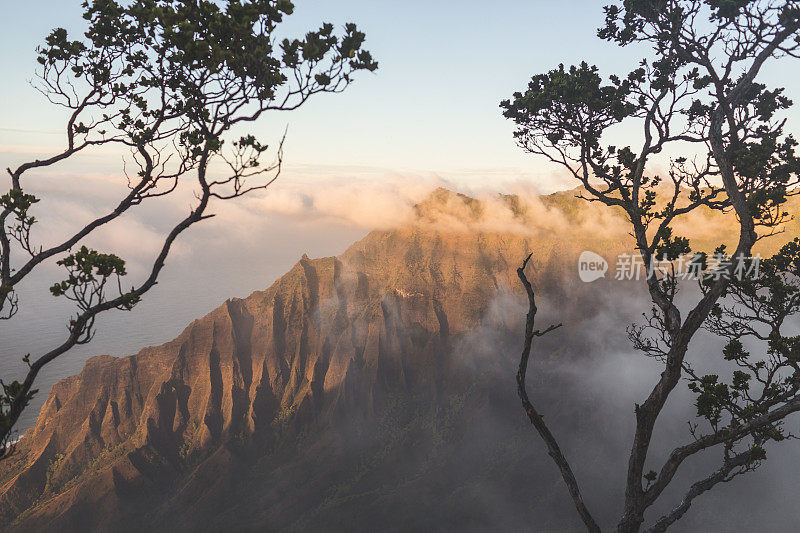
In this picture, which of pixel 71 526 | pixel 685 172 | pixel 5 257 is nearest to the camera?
pixel 5 257

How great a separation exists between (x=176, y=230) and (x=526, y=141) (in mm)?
17044

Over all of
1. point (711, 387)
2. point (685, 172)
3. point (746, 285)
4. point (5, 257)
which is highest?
point (685, 172)

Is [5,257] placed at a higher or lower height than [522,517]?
higher

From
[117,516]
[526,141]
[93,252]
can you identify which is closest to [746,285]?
[526,141]

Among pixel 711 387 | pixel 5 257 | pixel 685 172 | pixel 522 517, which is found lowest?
pixel 522 517

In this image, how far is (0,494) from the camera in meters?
194

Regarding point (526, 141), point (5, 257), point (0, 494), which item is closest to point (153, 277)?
point (5, 257)

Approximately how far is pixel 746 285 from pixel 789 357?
3.54m

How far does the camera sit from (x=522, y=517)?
188750 millimetres

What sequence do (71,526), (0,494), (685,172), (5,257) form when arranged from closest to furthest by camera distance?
(5,257), (685,172), (71,526), (0,494)

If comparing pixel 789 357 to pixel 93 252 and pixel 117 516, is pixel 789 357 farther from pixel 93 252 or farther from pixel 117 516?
pixel 117 516

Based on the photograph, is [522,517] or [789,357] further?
[522,517]

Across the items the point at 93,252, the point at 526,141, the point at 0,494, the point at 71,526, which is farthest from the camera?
the point at 0,494

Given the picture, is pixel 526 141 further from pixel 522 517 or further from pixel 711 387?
pixel 522 517
